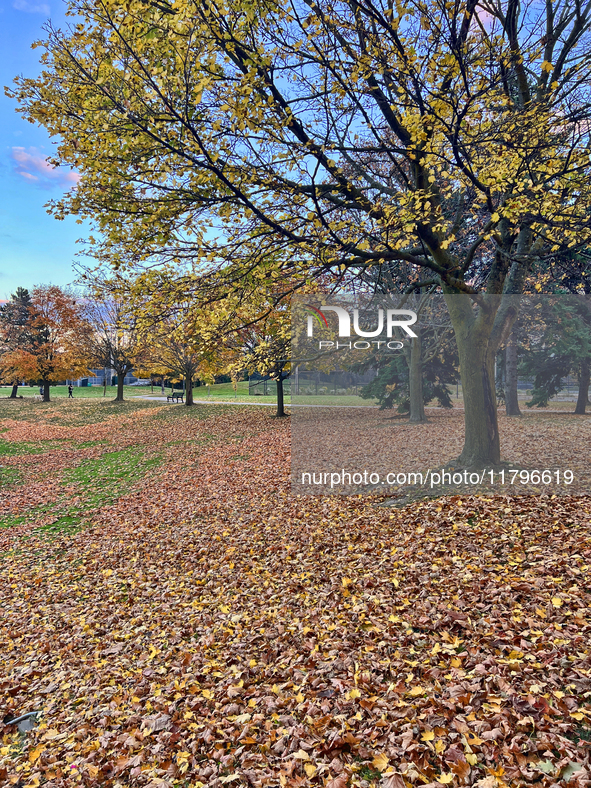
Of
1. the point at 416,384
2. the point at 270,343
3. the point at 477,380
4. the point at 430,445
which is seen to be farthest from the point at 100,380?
the point at 477,380

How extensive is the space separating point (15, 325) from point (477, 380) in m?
37.5

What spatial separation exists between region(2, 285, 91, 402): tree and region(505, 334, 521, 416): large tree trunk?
27390 millimetres

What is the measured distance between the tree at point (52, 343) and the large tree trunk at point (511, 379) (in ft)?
89.9

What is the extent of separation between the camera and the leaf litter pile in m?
2.84

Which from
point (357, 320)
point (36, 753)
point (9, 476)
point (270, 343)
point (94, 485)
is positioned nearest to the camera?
point (36, 753)

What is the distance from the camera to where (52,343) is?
30875 millimetres

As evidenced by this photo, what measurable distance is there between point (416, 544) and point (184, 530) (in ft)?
14.0

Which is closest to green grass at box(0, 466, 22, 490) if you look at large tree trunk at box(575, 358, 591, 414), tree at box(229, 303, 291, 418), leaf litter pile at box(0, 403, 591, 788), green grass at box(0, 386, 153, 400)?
leaf litter pile at box(0, 403, 591, 788)

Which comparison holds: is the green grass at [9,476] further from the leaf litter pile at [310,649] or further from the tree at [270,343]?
the tree at [270,343]

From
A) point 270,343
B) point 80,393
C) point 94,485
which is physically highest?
point 270,343

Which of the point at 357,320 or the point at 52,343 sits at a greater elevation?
the point at 52,343

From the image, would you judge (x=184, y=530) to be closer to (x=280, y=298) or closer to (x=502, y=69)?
(x=280, y=298)

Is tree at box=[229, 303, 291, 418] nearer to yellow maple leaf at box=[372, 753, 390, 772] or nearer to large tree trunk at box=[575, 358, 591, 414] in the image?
yellow maple leaf at box=[372, 753, 390, 772]

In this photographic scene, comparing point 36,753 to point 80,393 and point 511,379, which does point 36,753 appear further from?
point 80,393
